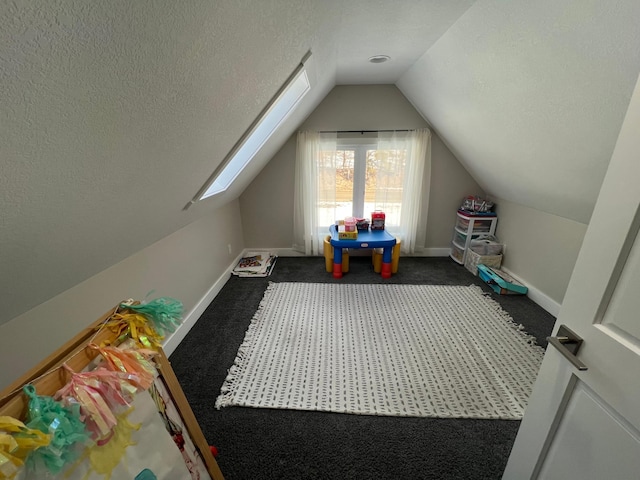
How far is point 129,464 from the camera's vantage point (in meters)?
0.64

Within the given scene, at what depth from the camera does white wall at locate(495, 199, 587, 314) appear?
7.11 ft

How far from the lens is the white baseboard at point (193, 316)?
185cm

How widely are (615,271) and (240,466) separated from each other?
5.22 ft

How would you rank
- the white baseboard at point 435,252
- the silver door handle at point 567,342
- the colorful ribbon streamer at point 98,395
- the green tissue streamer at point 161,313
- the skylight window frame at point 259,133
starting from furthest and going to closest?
the white baseboard at point 435,252
the skylight window frame at point 259,133
the green tissue streamer at point 161,313
the silver door handle at point 567,342
the colorful ribbon streamer at point 98,395

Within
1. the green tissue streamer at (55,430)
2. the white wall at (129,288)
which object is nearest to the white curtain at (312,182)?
the white wall at (129,288)

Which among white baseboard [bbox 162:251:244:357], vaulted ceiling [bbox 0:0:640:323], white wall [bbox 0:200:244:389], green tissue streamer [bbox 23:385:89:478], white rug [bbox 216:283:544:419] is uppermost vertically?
vaulted ceiling [bbox 0:0:640:323]

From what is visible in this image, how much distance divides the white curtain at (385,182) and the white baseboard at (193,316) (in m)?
1.12

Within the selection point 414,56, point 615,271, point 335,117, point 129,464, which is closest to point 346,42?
point 414,56

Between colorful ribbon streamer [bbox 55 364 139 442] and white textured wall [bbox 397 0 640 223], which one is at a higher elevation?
white textured wall [bbox 397 0 640 223]

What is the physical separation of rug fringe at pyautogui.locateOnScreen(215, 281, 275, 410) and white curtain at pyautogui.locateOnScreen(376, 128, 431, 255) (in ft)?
6.95

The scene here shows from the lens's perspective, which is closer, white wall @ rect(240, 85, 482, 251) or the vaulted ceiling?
the vaulted ceiling

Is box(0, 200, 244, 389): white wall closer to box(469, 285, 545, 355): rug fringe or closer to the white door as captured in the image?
the white door

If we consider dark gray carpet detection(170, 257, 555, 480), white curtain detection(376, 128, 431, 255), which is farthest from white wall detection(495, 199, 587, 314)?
dark gray carpet detection(170, 257, 555, 480)

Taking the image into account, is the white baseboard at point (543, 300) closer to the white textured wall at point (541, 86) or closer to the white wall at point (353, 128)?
the white textured wall at point (541, 86)
